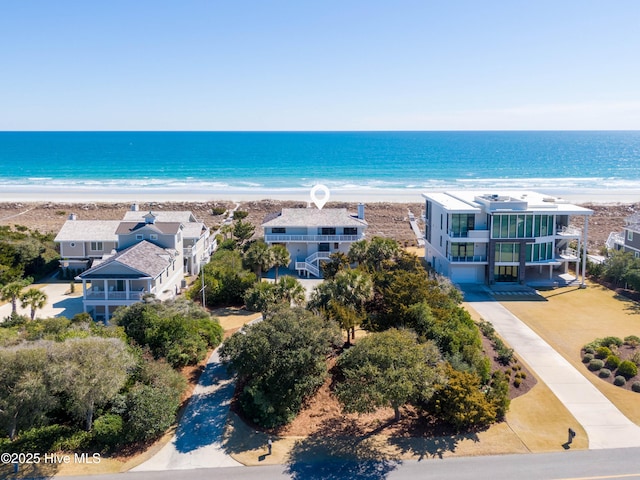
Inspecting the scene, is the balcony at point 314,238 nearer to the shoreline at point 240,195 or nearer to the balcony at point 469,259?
the balcony at point 469,259

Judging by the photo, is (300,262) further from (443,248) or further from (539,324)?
(539,324)

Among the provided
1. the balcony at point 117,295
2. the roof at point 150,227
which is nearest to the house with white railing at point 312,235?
the roof at point 150,227

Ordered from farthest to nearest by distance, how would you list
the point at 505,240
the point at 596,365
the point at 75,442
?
the point at 505,240
the point at 596,365
the point at 75,442

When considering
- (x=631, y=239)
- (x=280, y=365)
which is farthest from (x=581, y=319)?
(x=280, y=365)

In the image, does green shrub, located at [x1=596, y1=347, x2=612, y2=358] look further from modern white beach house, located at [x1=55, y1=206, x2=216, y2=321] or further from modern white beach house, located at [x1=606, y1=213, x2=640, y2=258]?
modern white beach house, located at [x1=55, y1=206, x2=216, y2=321]

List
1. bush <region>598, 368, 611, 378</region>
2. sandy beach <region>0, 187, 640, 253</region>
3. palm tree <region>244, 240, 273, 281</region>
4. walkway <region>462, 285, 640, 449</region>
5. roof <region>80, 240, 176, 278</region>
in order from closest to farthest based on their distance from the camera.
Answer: walkway <region>462, 285, 640, 449</region>, bush <region>598, 368, 611, 378</region>, roof <region>80, 240, 176, 278</region>, palm tree <region>244, 240, 273, 281</region>, sandy beach <region>0, 187, 640, 253</region>

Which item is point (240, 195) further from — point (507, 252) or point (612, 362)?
point (612, 362)

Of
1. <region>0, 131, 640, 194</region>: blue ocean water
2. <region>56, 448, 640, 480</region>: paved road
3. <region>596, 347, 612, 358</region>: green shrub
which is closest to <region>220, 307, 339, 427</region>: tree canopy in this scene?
<region>56, 448, 640, 480</region>: paved road
